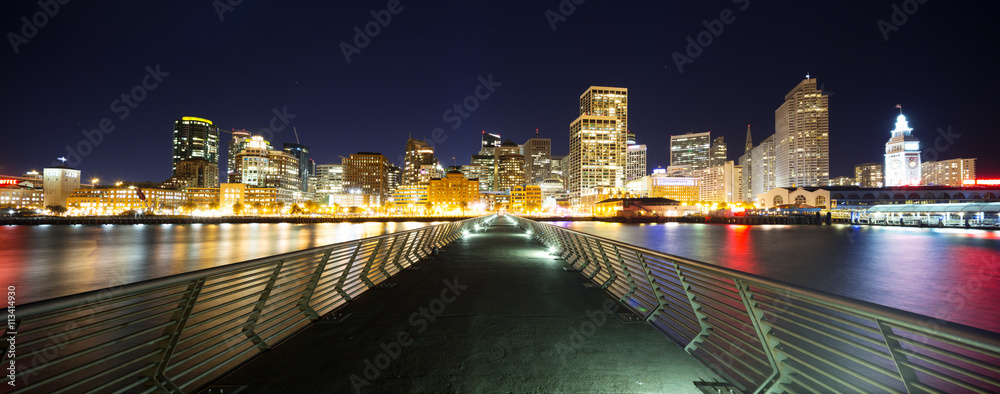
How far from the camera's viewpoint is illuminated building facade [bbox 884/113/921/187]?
170000 mm

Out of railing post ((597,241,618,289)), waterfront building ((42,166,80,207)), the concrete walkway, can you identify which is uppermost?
waterfront building ((42,166,80,207))

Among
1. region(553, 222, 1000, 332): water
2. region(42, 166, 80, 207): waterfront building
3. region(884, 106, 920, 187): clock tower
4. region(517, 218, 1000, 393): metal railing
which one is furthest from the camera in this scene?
region(884, 106, 920, 187): clock tower

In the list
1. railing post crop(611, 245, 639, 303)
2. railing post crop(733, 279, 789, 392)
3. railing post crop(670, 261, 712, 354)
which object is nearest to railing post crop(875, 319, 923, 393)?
railing post crop(733, 279, 789, 392)

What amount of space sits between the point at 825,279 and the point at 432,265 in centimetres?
2064

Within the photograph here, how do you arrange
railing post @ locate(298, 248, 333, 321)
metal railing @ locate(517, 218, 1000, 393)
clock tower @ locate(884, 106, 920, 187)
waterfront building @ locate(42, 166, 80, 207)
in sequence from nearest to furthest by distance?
metal railing @ locate(517, 218, 1000, 393) → railing post @ locate(298, 248, 333, 321) → waterfront building @ locate(42, 166, 80, 207) → clock tower @ locate(884, 106, 920, 187)

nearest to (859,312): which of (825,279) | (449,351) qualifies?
(449,351)

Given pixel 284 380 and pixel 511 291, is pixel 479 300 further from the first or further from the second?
pixel 284 380

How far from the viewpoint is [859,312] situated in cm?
283

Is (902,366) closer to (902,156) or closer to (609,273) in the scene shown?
(609,273)

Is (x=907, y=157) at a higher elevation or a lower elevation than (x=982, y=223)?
higher

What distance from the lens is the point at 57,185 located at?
162500 mm

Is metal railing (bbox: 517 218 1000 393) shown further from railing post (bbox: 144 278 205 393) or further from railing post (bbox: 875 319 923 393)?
railing post (bbox: 144 278 205 393)

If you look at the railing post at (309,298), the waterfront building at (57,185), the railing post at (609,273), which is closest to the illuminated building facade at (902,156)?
the railing post at (609,273)

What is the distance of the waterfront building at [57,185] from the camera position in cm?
16100
